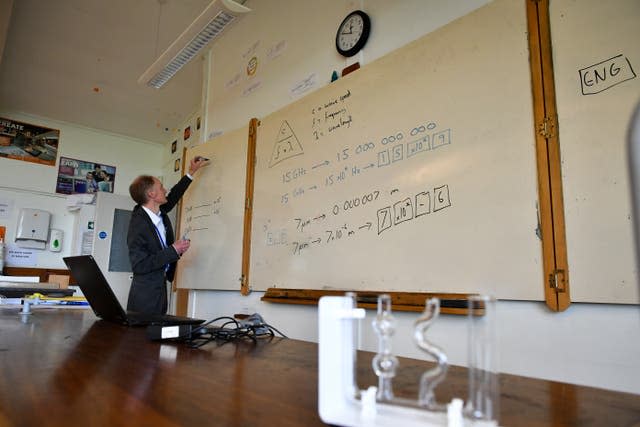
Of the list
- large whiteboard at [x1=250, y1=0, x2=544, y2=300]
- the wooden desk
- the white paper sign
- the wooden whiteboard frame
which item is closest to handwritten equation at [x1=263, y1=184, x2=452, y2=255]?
large whiteboard at [x1=250, y1=0, x2=544, y2=300]

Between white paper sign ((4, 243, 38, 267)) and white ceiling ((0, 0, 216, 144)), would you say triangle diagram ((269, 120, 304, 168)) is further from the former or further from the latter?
white paper sign ((4, 243, 38, 267))

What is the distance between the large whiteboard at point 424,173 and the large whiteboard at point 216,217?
0.45 metres

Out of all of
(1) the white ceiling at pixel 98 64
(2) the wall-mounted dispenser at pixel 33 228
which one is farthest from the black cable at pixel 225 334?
(2) the wall-mounted dispenser at pixel 33 228

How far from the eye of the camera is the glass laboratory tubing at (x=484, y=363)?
325 mm

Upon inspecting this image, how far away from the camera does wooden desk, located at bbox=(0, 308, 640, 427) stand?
1.36 feet

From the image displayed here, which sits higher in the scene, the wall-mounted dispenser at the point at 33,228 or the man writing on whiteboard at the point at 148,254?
the wall-mounted dispenser at the point at 33,228

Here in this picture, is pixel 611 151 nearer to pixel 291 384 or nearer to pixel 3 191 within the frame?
pixel 291 384

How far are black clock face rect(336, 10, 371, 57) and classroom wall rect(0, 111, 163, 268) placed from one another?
4233 millimetres

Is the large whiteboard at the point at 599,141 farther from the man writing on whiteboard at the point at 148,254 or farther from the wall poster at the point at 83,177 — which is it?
the wall poster at the point at 83,177

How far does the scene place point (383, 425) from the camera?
0.35 meters

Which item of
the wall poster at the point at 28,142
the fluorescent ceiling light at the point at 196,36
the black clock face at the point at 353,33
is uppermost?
the wall poster at the point at 28,142

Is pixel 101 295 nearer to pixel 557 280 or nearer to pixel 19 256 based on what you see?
pixel 557 280

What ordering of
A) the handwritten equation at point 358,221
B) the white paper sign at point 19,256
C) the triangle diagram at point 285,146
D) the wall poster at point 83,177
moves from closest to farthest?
the handwritten equation at point 358,221 → the triangle diagram at point 285,146 → the white paper sign at point 19,256 → the wall poster at point 83,177

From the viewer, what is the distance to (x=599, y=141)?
115 centimetres
